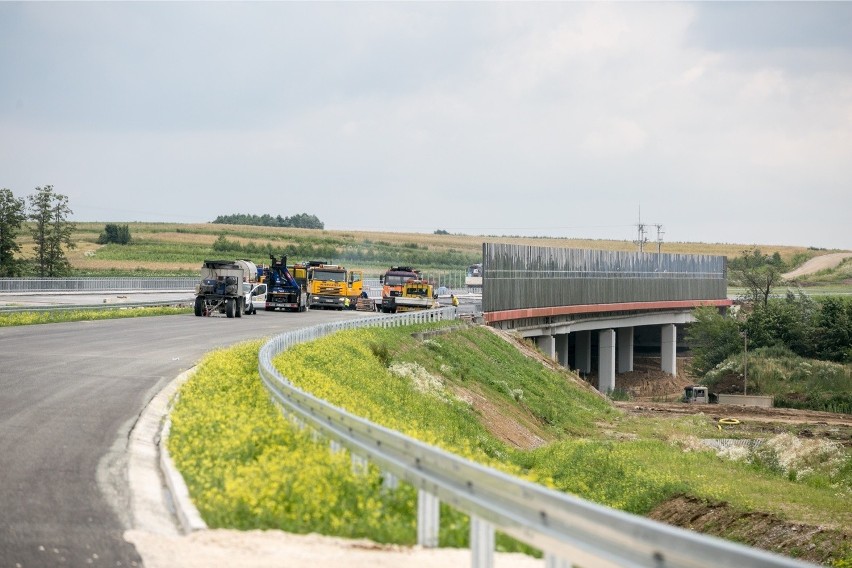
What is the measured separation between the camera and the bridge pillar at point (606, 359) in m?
91.2

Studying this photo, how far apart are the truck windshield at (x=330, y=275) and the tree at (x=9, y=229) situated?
43011 millimetres

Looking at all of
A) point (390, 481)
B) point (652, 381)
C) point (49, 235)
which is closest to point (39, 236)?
point (49, 235)

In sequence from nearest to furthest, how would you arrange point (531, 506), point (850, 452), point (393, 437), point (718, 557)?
point (718, 557)
point (531, 506)
point (393, 437)
point (850, 452)

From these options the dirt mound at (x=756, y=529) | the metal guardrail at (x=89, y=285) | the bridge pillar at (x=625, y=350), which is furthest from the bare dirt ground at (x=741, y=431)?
the metal guardrail at (x=89, y=285)

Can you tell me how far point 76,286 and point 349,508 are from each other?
8116 centimetres

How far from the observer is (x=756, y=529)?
27.0 meters

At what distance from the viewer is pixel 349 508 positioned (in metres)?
11.0

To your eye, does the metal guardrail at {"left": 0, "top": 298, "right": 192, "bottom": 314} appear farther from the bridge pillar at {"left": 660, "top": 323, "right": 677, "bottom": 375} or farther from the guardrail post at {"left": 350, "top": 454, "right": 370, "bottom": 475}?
the bridge pillar at {"left": 660, "top": 323, "right": 677, "bottom": 375}

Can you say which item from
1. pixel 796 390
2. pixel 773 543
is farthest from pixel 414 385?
pixel 796 390

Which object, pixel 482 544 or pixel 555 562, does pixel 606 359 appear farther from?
pixel 555 562

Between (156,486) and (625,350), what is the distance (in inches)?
3611

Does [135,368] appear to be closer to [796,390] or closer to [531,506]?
[531,506]

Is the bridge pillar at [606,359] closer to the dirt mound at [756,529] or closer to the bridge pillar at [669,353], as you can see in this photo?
the bridge pillar at [669,353]

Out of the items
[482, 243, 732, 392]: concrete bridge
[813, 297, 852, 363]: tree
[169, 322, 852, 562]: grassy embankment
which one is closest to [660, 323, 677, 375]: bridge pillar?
[482, 243, 732, 392]: concrete bridge
